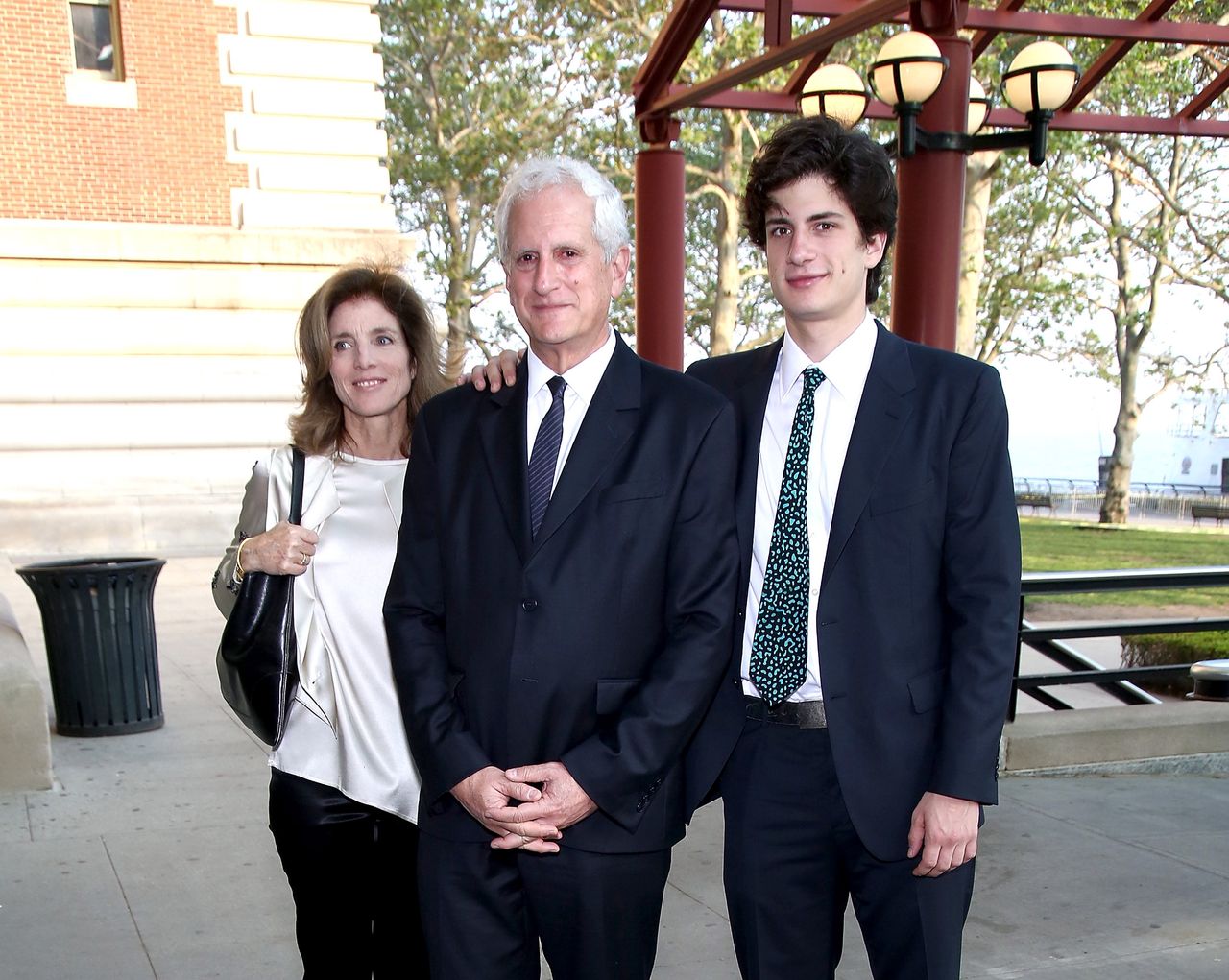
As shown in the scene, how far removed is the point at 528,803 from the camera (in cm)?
240

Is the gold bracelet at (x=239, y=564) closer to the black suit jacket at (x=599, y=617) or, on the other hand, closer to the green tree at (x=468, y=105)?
the black suit jacket at (x=599, y=617)

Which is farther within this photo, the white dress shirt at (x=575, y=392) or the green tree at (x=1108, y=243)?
the green tree at (x=1108, y=243)

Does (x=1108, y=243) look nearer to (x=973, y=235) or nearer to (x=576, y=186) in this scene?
(x=973, y=235)

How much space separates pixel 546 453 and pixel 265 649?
914 mm

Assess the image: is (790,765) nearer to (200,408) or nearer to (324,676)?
(324,676)

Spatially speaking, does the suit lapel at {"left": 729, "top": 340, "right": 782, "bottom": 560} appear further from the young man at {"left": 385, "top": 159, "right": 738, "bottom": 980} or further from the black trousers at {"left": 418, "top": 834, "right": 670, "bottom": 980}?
the black trousers at {"left": 418, "top": 834, "right": 670, "bottom": 980}

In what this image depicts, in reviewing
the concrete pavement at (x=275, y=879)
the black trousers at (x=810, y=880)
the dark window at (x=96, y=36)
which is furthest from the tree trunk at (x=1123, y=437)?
the black trousers at (x=810, y=880)

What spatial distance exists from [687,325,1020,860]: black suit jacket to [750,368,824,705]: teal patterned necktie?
0.20ft

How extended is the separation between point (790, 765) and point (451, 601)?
82cm

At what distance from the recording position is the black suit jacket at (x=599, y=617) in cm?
242

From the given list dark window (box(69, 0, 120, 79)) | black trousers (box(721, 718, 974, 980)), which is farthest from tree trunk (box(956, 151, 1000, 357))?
black trousers (box(721, 718, 974, 980))

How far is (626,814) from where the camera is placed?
2.41m

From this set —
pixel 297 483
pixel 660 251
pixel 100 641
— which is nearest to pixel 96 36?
pixel 660 251

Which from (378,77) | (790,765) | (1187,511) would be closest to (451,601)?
(790,765)
